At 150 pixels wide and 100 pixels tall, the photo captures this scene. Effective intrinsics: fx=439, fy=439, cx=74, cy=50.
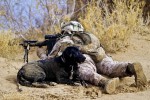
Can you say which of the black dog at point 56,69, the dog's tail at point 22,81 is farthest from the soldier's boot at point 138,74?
the dog's tail at point 22,81

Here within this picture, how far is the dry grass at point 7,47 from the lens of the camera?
1155cm

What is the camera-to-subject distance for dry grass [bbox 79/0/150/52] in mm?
12203

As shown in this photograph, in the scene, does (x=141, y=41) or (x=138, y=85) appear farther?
(x=141, y=41)

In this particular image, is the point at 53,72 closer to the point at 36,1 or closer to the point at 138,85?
the point at 138,85

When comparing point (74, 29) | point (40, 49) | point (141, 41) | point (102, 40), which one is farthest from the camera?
point (141, 41)

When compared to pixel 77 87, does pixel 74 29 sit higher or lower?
higher

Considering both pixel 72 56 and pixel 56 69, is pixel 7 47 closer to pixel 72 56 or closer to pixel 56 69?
pixel 56 69

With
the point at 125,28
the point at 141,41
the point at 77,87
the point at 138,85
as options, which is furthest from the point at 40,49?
the point at 141,41

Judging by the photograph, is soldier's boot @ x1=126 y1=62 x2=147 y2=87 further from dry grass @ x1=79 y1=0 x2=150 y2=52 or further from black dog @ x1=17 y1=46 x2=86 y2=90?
dry grass @ x1=79 y1=0 x2=150 y2=52

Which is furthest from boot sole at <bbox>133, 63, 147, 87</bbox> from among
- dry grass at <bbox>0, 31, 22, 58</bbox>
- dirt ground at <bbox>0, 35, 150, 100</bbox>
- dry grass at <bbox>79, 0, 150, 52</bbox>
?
dry grass at <bbox>0, 31, 22, 58</bbox>

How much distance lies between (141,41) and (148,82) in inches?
230

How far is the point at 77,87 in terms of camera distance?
730 centimetres

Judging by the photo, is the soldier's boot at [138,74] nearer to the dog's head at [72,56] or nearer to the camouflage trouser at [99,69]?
the camouflage trouser at [99,69]

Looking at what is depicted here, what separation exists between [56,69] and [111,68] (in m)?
1.01
